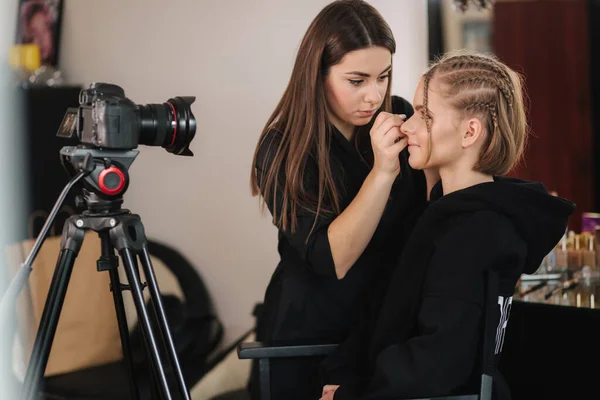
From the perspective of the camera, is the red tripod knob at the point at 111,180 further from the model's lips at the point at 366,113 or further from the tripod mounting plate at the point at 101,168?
the model's lips at the point at 366,113

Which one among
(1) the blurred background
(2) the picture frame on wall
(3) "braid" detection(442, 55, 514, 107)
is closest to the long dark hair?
(3) "braid" detection(442, 55, 514, 107)

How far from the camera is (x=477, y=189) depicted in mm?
1337

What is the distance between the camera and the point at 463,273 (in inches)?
50.6

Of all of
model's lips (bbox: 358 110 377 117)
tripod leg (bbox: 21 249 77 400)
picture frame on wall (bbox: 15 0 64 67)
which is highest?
picture frame on wall (bbox: 15 0 64 67)

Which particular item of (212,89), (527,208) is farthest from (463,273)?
(212,89)

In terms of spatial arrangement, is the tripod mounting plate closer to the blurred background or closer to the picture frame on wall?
the blurred background

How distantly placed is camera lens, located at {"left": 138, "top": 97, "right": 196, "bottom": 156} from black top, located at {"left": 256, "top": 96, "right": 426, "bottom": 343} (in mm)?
209

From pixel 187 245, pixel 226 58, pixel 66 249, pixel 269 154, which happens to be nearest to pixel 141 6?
pixel 226 58

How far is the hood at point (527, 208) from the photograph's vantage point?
1303 millimetres

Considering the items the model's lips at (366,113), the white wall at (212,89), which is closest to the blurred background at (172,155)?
the white wall at (212,89)

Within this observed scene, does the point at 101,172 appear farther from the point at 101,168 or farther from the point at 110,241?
the point at 110,241

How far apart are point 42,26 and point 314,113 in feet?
7.01

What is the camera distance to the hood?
1303mm

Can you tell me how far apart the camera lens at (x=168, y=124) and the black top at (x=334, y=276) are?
21cm
